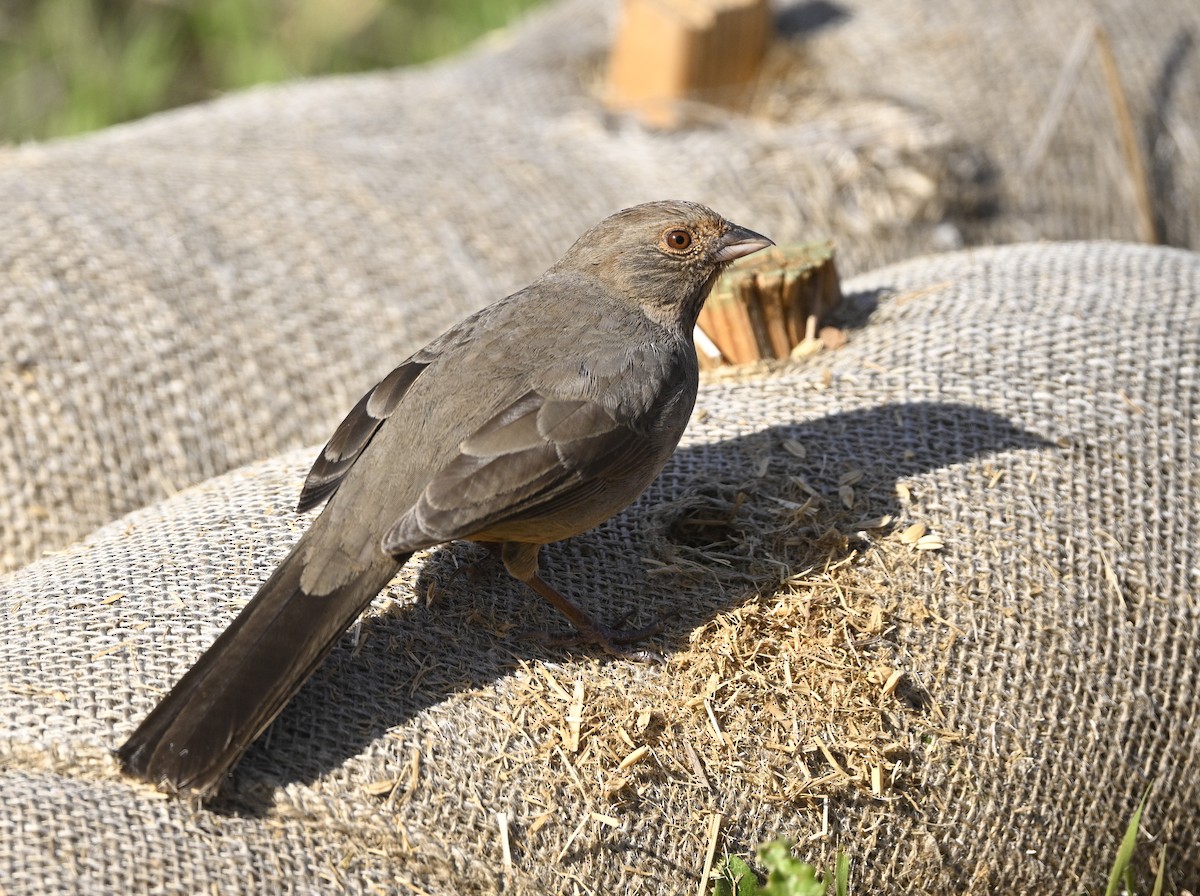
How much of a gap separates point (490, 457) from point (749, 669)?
Result: 79 cm

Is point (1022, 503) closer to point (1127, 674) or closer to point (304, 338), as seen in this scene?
point (1127, 674)

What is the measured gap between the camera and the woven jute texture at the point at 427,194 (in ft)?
15.3

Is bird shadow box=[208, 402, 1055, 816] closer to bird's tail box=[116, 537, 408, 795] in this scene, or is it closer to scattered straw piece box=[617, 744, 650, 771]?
bird's tail box=[116, 537, 408, 795]

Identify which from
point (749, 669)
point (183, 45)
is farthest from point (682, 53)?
point (183, 45)

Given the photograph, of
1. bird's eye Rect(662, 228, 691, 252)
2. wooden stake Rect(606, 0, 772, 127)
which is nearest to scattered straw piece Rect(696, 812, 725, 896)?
bird's eye Rect(662, 228, 691, 252)

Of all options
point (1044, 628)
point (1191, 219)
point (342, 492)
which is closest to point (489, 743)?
point (342, 492)

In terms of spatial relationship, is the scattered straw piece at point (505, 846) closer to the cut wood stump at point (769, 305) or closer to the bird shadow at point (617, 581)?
the bird shadow at point (617, 581)

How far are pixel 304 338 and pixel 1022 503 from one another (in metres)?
2.74

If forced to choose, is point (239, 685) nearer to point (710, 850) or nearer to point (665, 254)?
point (710, 850)

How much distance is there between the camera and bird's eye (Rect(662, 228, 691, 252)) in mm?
3676

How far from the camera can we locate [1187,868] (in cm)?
349

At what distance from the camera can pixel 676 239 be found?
3.68 meters

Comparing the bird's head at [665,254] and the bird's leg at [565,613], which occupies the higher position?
the bird's head at [665,254]

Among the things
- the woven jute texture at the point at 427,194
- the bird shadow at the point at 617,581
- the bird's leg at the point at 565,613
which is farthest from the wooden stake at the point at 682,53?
the bird's leg at the point at 565,613
